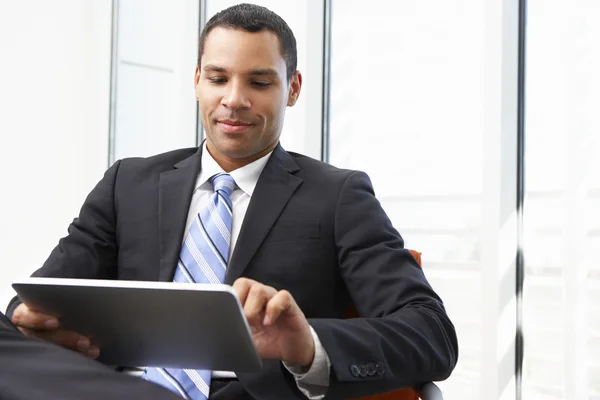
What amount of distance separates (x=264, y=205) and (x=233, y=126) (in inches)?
7.0

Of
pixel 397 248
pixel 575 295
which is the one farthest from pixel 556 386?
pixel 397 248

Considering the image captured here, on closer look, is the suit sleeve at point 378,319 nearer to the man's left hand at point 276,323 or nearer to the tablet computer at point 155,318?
the man's left hand at point 276,323

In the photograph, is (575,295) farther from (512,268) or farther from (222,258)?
(222,258)

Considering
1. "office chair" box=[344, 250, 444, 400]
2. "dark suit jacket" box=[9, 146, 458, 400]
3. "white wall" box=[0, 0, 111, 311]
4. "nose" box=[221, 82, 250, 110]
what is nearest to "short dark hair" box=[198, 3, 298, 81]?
"nose" box=[221, 82, 250, 110]

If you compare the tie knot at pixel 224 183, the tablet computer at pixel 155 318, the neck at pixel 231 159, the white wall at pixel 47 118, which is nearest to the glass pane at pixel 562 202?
the neck at pixel 231 159

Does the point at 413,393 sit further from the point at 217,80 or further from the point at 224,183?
the point at 217,80

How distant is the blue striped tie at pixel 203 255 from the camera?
1.38 m

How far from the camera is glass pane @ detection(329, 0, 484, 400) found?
284cm

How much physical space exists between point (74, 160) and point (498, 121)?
134 inches

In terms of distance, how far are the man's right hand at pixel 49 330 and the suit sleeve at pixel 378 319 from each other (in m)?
0.35

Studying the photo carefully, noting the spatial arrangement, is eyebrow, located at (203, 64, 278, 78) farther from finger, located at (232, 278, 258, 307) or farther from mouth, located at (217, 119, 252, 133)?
finger, located at (232, 278, 258, 307)

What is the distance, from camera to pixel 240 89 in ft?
5.04

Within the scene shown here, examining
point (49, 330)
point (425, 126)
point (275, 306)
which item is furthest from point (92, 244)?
point (425, 126)

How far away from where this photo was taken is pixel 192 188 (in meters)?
1.58
